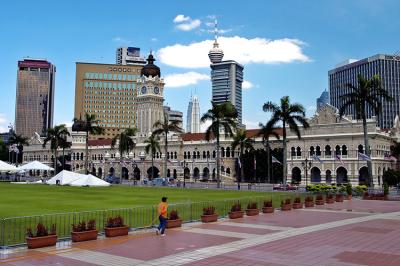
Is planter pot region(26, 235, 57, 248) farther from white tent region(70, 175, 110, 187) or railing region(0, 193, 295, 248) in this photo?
white tent region(70, 175, 110, 187)

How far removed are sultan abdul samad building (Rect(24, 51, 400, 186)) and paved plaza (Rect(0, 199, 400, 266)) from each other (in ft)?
175

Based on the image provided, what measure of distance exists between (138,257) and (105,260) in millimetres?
1077

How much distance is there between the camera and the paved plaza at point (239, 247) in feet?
46.2

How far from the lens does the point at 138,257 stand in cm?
1459

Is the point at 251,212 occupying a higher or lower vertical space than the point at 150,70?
lower

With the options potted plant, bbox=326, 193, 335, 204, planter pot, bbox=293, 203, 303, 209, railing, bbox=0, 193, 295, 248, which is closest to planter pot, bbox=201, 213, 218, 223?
railing, bbox=0, 193, 295, 248

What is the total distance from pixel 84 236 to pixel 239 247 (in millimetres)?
6074

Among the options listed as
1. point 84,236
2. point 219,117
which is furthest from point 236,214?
point 219,117

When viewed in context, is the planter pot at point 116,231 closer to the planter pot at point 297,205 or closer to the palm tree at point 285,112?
the planter pot at point 297,205

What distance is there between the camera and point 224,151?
11012 cm

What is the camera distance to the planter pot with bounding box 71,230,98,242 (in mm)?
17281

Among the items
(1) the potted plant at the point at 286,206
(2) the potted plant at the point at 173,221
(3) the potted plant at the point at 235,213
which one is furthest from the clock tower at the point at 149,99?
(2) the potted plant at the point at 173,221

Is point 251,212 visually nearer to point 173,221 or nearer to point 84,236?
point 173,221

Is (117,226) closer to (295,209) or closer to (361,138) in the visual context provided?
(295,209)
